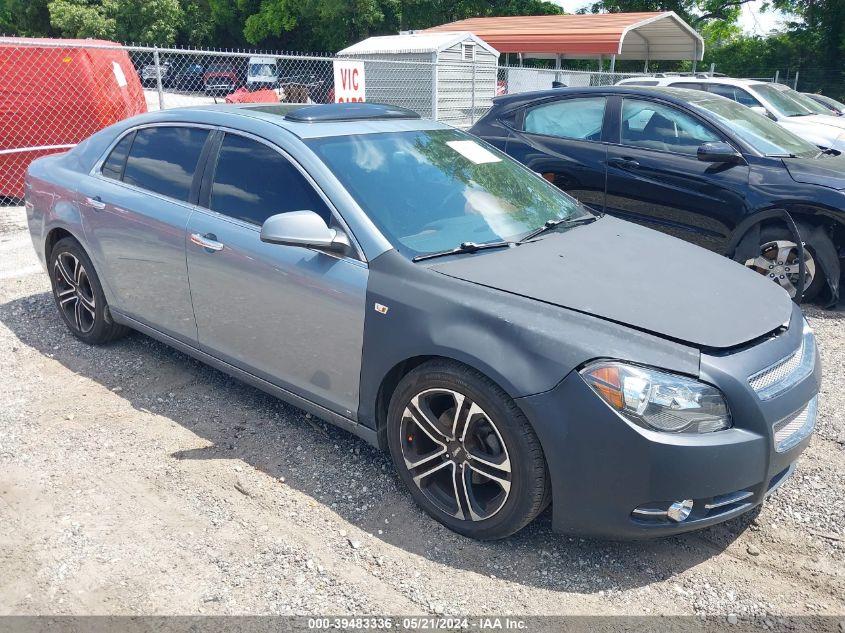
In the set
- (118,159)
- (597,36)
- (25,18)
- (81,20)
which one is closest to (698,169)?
(118,159)

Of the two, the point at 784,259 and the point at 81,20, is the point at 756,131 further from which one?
the point at 81,20

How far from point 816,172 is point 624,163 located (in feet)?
4.90

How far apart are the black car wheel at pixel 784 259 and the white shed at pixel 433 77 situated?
27.7ft

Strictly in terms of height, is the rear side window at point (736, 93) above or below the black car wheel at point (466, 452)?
above

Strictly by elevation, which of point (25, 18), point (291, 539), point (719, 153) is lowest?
point (291, 539)

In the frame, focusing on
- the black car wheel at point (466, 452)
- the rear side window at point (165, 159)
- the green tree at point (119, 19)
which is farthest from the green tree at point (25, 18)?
the black car wheel at point (466, 452)

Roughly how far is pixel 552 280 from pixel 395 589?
135cm

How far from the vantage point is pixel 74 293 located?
482cm

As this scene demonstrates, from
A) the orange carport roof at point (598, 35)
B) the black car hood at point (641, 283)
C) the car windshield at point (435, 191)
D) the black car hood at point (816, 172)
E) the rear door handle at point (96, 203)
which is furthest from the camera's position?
the orange carport roof at point (598, 35)

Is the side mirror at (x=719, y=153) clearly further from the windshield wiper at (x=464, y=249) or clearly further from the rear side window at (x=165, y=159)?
the rear side window at (x=165, y=159)

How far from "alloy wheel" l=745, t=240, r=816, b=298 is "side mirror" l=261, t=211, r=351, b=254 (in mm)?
4014

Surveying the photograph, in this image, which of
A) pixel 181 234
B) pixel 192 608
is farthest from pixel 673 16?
pixel 192 608

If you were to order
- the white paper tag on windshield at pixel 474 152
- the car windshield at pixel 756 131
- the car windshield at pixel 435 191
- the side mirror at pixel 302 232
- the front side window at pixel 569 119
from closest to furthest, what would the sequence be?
the side mirror at pixel 302 232 → the car windshield at pixel 435 191 → the white paper tag on windshield at pixel 474 152 → the car windshield at pixel 756 131 → the front side window at pixel 569 119

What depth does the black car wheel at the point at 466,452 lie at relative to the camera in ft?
8.68
